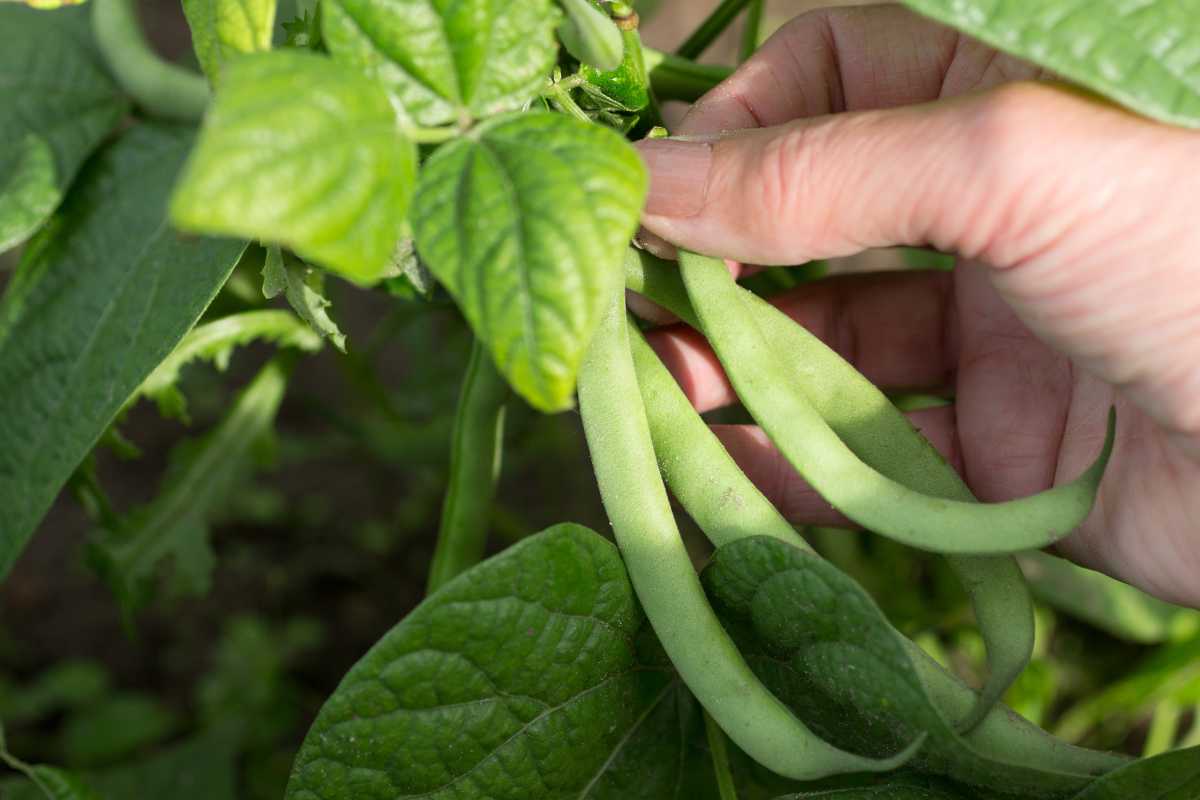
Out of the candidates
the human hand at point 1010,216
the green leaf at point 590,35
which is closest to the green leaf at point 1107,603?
the human hand at point 1010,216

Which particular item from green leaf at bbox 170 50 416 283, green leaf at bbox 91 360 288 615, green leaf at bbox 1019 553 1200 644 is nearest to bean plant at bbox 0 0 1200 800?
green leaf at bbox 170 50 416 283

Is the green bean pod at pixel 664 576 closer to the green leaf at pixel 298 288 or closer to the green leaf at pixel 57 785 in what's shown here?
the green leaf at pixel 298 288

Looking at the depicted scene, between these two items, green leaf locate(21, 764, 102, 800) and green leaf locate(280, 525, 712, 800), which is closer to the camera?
green leaf locate(280, 525, 712, 800)

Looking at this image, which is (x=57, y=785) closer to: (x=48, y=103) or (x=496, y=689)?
(x=496, y=689)

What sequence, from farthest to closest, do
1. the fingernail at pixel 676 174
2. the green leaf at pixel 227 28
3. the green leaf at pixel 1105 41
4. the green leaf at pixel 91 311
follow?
1. the green leaf at pixel 91 311
2. the fingernail at pixel 676 174
3. the green leaf at pixel 227 28
4. the green leaf at pixel 1105 41

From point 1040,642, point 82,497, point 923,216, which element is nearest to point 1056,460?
point 923,216

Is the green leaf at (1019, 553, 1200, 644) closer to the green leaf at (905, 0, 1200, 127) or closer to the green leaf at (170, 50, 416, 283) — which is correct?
the green leaf at (905, 0, 1200, 127)

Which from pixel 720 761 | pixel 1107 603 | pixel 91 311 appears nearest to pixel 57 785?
pixel 91 311
